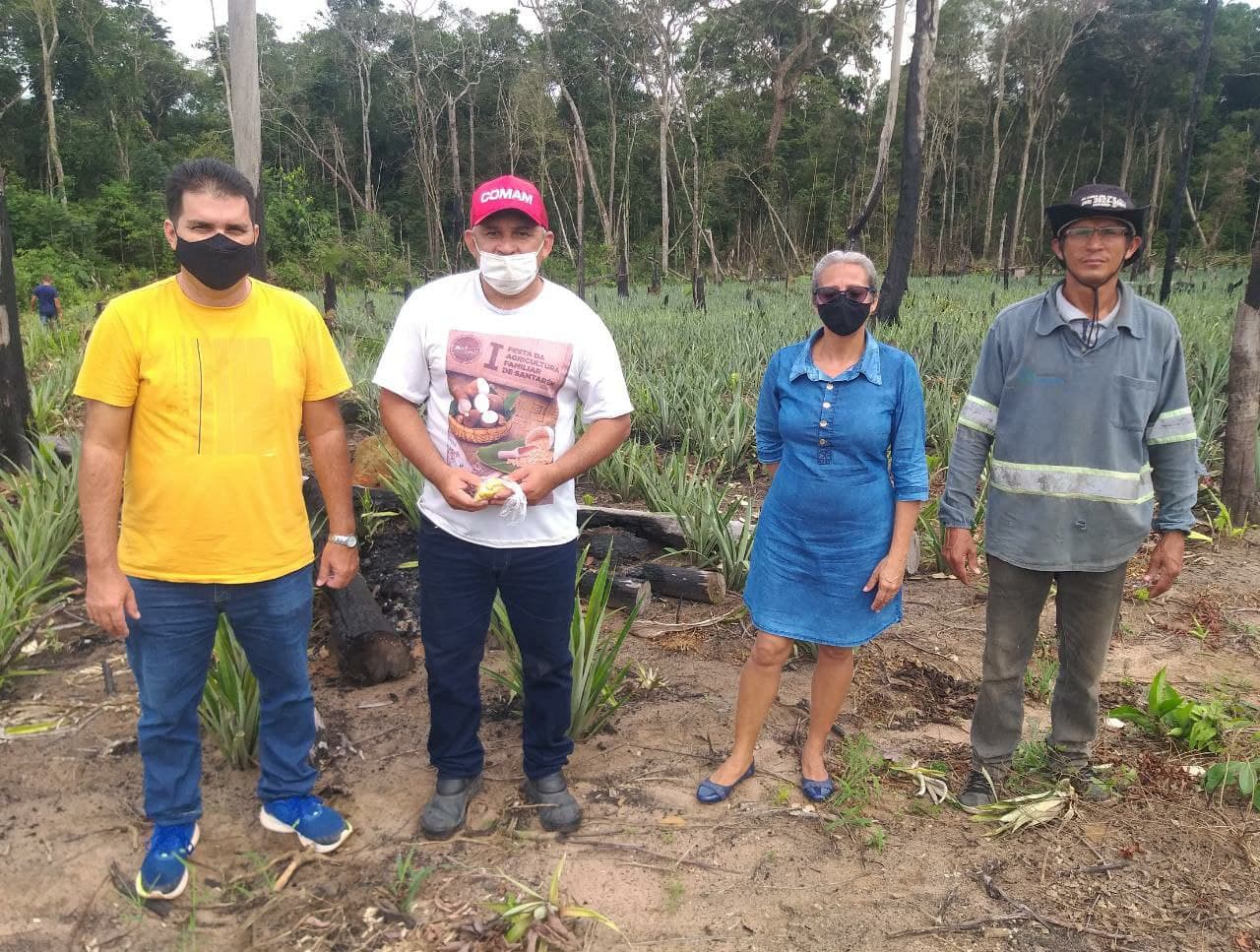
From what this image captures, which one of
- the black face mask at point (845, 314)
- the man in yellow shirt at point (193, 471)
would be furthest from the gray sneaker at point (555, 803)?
the black face mask at point (845, 314)

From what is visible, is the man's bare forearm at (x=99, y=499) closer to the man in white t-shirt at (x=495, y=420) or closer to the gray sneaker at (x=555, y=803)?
the man in white t-shirt at (x=495, y=420)

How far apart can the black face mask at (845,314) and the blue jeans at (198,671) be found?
143 centimetres

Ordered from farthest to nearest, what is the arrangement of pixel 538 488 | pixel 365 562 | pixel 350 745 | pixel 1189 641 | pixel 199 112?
pixel 199 112, pixel 365 562, pixel 1189 641, pixel 350 745, pixel 538 488

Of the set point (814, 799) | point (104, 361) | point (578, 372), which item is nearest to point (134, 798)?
point (104, 361)

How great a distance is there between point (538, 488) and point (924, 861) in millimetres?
1320

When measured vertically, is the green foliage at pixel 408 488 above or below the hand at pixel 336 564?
below

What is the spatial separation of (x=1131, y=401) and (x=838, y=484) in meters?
0.73

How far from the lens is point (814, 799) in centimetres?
239

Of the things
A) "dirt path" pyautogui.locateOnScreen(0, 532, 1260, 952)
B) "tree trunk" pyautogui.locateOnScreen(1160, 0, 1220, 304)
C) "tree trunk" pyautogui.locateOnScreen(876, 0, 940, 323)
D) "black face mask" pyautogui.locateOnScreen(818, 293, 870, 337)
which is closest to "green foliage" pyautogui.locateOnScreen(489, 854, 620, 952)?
"dirt path" pyautogui.locateOnScreen(0, 532, 1260, 952)

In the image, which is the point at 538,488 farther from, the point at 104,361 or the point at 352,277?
the point at 352,277

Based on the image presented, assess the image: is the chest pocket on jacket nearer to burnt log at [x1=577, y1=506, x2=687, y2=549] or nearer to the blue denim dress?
the blue denim dress

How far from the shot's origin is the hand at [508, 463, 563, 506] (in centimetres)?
204

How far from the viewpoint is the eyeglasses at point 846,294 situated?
2.14 meters

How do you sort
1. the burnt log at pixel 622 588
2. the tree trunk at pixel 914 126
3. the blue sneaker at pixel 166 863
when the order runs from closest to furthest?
the blue sneaker at pixel 166 863 → the burnt log at pixel 622 588 → the tree trunk at pixel 914 126
